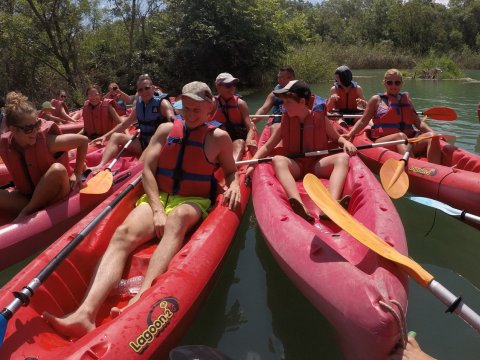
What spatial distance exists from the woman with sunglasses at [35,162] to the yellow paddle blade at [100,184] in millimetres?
175

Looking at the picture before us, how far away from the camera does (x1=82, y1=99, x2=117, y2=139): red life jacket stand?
564 cm

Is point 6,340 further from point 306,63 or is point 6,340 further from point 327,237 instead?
point 306,63

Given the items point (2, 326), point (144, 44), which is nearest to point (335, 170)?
point (2, 326)

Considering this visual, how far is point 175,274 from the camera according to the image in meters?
2.05

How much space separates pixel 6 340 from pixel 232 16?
15162 mm

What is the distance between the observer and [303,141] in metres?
3.65

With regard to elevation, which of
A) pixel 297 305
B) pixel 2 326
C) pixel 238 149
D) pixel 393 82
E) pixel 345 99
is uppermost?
pixel 393 82

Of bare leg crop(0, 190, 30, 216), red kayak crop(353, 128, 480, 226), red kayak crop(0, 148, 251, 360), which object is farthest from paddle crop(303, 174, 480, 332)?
bare leg crop(0, 190, 30, 216)

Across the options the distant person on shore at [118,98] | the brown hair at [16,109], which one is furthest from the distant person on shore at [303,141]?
the distant person on shore at [118,98]

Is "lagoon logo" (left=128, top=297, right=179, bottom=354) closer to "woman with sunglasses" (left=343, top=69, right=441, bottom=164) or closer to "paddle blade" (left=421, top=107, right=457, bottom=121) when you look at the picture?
"woman with sunglasses" (left=343, top=69, right=441, bottom=164)

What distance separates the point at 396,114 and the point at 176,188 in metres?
2.92

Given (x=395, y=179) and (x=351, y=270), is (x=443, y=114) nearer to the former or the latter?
(x=395, y=179)

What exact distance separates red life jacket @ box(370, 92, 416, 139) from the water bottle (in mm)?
3379

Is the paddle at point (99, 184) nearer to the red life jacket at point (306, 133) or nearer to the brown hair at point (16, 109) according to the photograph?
the brown hair at point (16, 109)
